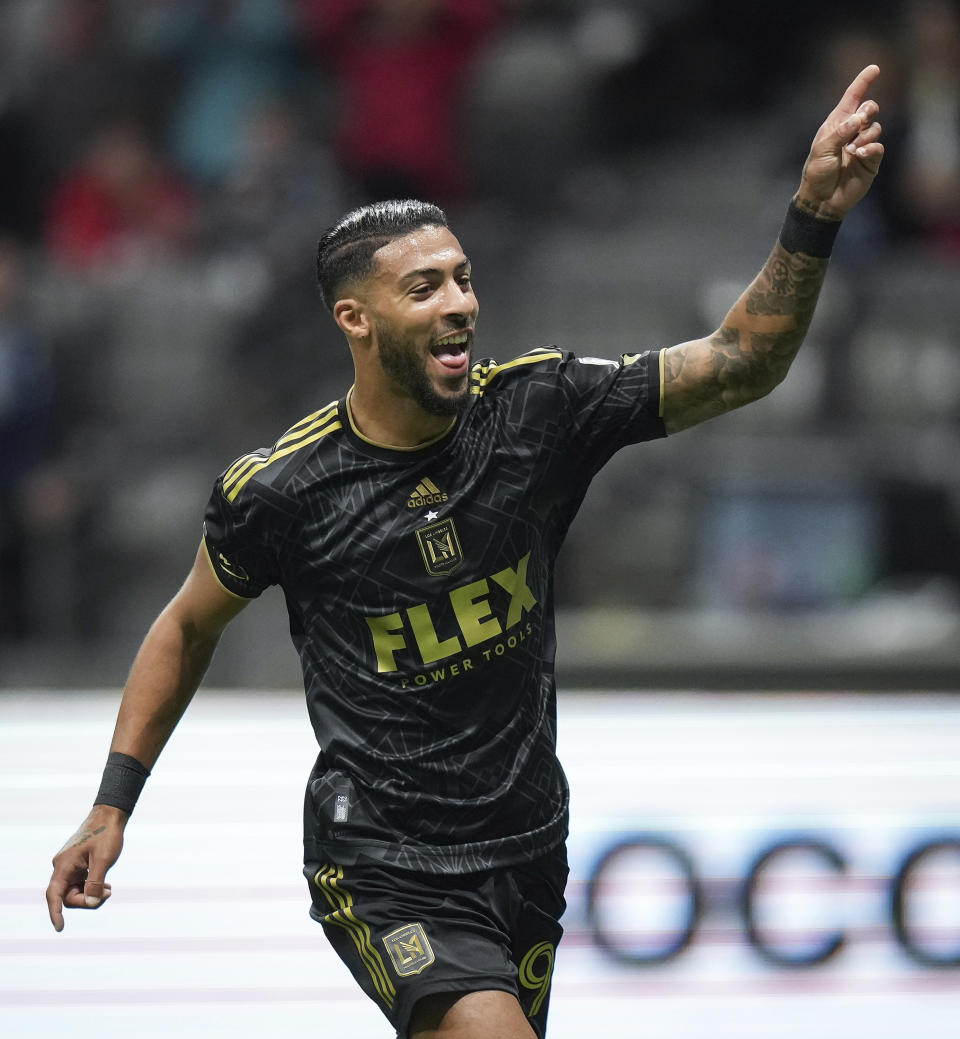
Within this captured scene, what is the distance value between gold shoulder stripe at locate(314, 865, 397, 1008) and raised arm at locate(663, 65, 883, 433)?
3.44ft

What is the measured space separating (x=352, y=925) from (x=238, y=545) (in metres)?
→ 0.74

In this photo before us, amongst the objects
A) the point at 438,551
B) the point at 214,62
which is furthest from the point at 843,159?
the point at 214,62

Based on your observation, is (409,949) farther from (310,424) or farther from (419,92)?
(419,92)

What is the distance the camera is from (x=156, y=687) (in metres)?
3.44

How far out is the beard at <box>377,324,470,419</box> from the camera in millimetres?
3195

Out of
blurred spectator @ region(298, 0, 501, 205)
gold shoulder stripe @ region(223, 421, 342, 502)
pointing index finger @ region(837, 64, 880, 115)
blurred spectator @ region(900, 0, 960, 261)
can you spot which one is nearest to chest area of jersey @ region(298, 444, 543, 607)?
gold shoulder stripe @ region(223, 421, 342, 502)

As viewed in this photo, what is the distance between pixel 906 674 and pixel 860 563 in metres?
1.14

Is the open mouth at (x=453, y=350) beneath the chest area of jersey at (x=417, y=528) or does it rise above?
above

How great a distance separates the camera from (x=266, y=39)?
858 centimetres

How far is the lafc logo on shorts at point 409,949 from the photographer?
3119 mm

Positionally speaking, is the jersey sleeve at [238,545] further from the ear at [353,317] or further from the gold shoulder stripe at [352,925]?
the gold shoulder stripe at [352,925]

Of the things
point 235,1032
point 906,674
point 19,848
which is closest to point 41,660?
point 19,848

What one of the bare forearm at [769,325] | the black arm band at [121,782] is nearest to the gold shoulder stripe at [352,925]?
the black arm band at [121,782]

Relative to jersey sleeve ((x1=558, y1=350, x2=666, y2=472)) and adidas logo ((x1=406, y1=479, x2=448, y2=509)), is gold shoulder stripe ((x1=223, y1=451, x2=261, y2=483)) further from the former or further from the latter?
jersey sleeve ((x1=558, y1=350, x2=666, y2=472))
